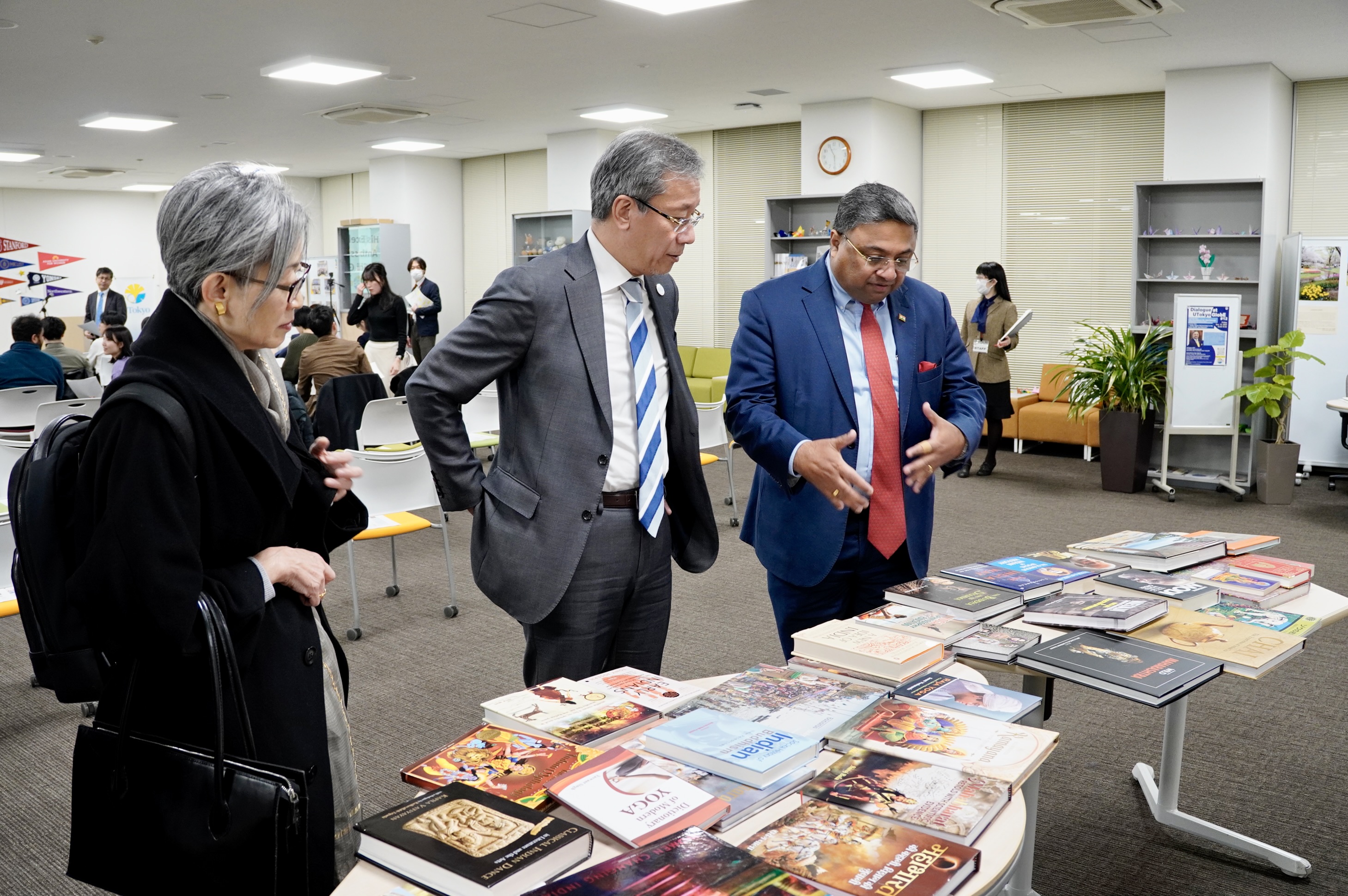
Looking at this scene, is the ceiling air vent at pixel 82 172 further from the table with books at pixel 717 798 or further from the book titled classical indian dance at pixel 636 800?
the book titled classical indian dance at pixel 636 800

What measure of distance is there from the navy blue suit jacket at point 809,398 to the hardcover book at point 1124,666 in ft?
1.81

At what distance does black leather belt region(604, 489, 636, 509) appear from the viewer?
7.24 feet

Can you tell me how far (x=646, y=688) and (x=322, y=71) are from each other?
Answer: 7.90 metres

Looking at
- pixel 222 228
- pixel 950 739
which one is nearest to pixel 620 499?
pixel 950 739

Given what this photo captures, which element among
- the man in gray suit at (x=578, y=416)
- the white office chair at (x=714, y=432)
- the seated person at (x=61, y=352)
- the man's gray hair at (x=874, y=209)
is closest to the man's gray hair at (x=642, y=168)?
the man in gray suit at (x=578, y=416)

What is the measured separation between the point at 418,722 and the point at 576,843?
2.69 metres

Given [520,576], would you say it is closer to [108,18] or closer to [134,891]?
[134,891]

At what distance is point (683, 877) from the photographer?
3.91ft

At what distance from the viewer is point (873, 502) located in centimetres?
250

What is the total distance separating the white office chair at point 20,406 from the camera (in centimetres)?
692

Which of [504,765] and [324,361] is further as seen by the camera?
[324,361]

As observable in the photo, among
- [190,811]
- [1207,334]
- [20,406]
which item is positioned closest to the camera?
[190,811]

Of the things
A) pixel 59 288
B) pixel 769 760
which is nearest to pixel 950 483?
pixel 769 760

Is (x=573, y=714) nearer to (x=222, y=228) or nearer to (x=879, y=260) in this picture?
(x=222, y=228)
